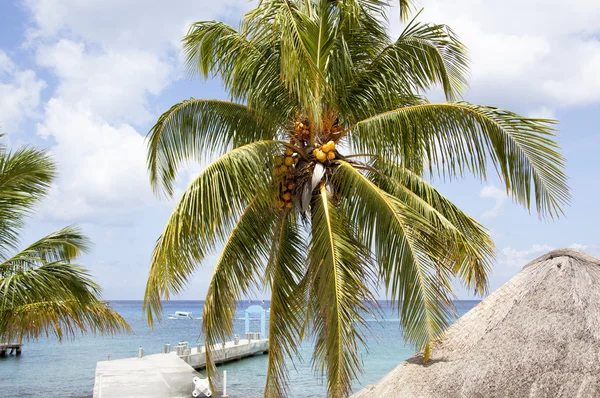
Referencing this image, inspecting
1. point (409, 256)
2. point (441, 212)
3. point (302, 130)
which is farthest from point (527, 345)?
point (302, 130)

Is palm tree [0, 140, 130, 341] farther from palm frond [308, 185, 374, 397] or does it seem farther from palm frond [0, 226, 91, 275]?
palm frond [308, 185, 374, 397]

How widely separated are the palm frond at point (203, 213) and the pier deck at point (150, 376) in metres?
10.1

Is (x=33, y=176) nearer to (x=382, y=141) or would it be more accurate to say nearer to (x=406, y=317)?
(x=382, y=141)

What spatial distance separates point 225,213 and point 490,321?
4.14m

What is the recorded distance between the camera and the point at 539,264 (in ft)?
17.6

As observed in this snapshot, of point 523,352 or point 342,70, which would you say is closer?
point 523,352

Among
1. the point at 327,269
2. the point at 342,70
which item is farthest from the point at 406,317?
the point at 342,70

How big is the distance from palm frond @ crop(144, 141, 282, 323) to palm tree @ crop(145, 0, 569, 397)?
22 millimetres

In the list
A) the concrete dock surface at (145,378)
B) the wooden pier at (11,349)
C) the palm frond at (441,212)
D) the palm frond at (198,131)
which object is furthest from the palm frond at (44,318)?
the wooden pier at (11,349)

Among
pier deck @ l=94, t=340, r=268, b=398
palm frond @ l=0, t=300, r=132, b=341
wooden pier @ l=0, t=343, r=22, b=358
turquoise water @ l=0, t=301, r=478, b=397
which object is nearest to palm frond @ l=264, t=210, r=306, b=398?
palm frond @ l=0, t=300, r=132, b=341

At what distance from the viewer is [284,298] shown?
8.70 metres

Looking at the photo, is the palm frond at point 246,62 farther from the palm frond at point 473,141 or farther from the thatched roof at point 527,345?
the thatched roof at point 527,345

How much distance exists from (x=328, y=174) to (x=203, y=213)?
197 centimetres

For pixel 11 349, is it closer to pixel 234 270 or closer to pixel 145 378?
pixel 145 378
